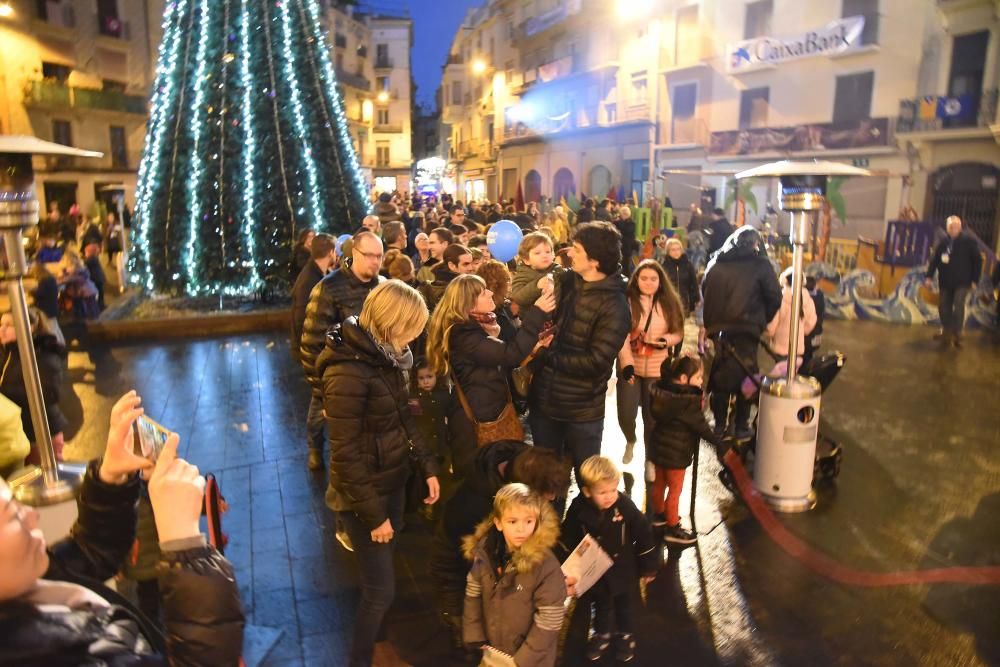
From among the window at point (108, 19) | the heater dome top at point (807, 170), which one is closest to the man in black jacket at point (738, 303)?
the heater dome top at point (807, 170)

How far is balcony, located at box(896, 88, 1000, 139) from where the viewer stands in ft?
59.1

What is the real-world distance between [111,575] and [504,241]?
20.6ft

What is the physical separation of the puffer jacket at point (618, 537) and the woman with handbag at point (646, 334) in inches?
79.8

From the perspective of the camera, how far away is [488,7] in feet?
144

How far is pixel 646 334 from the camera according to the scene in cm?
536

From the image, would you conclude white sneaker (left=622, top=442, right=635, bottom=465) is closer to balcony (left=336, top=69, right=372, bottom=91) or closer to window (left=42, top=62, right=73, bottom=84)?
window (left=42, top=62, right=73, bottom=84)

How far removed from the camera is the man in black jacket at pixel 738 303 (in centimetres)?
553

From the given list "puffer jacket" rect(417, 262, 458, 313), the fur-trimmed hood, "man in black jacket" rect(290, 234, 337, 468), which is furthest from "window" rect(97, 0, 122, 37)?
the fur-trimmed hood

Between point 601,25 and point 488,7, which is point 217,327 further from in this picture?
point 488,7

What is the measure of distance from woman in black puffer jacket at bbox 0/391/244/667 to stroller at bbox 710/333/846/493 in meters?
4.29

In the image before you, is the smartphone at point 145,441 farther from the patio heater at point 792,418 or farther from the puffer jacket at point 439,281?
the patio heater at point 792,418

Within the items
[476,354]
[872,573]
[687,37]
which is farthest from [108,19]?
[872,573]

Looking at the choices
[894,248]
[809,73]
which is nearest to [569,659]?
[894,248]

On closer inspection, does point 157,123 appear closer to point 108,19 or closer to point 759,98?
point 759,98
